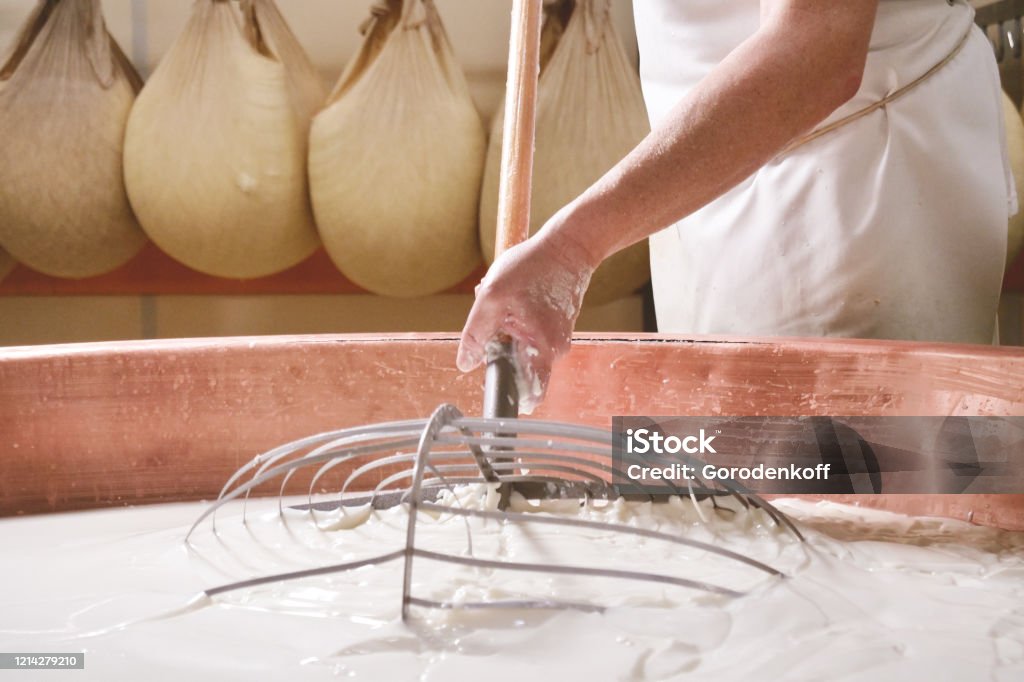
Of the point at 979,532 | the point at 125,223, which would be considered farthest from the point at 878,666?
the point at 125,223

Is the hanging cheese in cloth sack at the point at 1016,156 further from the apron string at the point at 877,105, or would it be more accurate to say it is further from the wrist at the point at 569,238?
the wrist at the point at 569,238

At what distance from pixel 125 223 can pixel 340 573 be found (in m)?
1.12

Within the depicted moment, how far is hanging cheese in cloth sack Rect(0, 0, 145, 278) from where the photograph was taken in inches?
55.6

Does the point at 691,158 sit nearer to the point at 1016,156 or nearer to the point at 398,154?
the point at 398,154

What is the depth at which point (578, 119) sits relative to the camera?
147 centimetres

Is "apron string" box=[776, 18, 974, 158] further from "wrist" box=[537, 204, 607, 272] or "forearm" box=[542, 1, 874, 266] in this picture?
"wrist" box=[537, 204, 607, 272]

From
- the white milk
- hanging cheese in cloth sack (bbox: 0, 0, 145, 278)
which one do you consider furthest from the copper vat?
hanging cheese in cloth sack (bbox: 0, 0, 145, 278)

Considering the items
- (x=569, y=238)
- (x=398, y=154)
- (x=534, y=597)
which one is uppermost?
(x=398, y=154)

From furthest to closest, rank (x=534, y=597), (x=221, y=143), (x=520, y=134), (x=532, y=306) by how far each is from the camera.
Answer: (x=221, y=143) < (x=520, y=134) < (x=532, y=306) < (x=534, y=597)

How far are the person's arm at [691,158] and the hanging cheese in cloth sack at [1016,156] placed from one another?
1.00m

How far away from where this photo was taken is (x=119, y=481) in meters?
0.83

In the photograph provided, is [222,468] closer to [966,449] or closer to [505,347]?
[505,347]

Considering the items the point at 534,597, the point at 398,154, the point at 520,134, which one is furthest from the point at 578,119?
the point at 534,597

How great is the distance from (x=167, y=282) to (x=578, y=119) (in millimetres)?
849
